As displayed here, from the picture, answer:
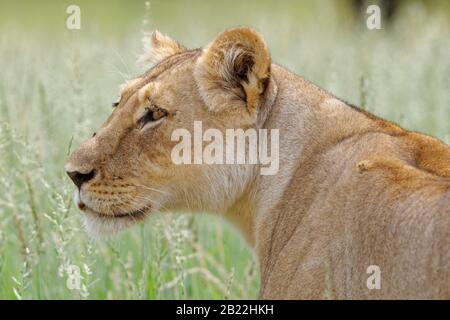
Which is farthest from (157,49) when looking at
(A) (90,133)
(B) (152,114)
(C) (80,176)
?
(A) (90,133)

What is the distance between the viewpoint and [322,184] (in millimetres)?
3709

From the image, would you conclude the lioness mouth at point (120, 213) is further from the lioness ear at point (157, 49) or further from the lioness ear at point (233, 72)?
the lioness ear at point (157, 49)

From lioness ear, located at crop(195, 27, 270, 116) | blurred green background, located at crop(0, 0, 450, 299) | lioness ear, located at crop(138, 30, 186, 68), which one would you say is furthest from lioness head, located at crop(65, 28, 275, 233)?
lioness ear, located at crop(138, 30, 186, 68)

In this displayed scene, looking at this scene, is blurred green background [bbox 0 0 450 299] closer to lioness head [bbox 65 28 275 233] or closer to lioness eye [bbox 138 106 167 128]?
lioness head [bbox 65 28 275 233]

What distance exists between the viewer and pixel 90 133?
18.1 ft

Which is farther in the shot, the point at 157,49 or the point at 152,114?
the point at 157,49

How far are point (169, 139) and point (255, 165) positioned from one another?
0.37 metres

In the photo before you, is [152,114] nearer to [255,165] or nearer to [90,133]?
[255,165]

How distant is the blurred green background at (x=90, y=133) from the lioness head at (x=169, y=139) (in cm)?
21

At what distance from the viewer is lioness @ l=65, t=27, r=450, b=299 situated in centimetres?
354

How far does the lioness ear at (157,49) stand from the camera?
4625mm

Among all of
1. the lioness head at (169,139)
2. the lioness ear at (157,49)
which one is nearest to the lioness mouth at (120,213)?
the lioness head at (169,139)

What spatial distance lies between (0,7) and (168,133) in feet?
76.5
